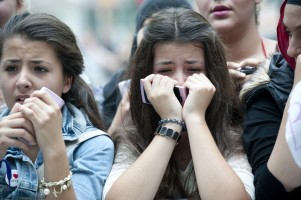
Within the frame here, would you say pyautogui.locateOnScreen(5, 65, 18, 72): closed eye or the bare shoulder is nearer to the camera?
pyautogui.locateOnScreen(5, 65, 18, 72): closed eye

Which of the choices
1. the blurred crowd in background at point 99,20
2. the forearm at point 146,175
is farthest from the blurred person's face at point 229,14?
the blurred crowd in background at point 99,20

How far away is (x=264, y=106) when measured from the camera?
3.24m

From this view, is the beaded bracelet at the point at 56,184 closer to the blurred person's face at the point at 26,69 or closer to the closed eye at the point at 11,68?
the blurred person's face at the point at 26,69

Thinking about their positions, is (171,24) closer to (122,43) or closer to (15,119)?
(15,119)

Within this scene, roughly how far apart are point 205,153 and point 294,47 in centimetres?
60

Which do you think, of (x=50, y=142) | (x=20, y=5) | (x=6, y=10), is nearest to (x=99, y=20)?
(x=20, y=5)

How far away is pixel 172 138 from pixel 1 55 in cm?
97

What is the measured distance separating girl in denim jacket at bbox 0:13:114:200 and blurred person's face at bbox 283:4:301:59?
954mm

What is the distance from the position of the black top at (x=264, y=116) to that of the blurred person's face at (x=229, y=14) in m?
1.04

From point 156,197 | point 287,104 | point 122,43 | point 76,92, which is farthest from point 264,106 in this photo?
point 122,43

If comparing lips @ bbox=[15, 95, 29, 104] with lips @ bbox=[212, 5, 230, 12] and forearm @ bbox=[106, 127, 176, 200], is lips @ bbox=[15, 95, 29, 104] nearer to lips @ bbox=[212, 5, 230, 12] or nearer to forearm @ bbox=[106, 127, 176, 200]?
forearm @ bbox=[106, 127, 176, 200]

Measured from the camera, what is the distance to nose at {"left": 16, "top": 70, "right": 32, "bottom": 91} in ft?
10.9

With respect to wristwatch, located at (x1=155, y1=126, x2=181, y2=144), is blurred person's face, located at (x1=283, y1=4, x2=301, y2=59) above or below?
above

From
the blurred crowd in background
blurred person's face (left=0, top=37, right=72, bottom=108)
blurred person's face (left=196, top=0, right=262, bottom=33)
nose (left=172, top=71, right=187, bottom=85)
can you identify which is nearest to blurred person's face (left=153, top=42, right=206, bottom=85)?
nose (left=172, top=71, right=187, bottom=85)
